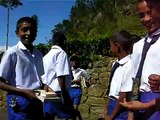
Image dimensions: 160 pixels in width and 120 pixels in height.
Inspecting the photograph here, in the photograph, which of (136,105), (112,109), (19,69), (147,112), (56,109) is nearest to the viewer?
(136,105)

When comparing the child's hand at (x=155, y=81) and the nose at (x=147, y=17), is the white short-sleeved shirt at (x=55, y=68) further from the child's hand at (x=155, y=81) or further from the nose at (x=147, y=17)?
the child's hand at (x=155, y=81)

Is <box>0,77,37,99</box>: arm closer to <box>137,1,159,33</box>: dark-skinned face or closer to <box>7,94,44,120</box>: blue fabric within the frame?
<box>7,94,44,120</box>: blue fabric

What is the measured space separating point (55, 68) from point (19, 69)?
5.47ft

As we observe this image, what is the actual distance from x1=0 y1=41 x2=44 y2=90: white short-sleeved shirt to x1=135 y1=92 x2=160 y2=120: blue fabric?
72.6 inches

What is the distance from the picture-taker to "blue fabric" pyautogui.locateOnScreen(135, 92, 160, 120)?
3338mm

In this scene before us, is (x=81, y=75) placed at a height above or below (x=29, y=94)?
above

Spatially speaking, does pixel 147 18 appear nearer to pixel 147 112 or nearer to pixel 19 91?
pixel 147 112

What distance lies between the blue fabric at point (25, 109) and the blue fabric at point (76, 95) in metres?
5.97

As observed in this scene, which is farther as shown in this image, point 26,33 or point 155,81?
point 26,33

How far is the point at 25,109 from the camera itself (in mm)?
5031

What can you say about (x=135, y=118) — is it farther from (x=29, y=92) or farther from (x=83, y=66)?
(x=83, y=66)

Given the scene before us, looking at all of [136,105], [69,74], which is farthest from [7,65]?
[136,105]

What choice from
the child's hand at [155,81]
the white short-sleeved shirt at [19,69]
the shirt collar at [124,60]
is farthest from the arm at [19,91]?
the child's hand at [155,81]

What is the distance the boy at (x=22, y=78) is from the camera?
5.01m
